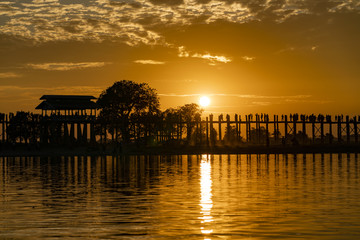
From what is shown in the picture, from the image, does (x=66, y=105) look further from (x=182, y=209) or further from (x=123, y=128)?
(x=182, y=209)

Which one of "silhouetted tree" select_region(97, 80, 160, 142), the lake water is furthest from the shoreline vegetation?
the lake water

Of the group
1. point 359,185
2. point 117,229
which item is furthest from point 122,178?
point 117,229

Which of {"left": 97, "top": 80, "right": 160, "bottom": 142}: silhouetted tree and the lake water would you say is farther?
{"left": 97, "top": 80, "right": 160, "bottom": 142}: silhouetted tree

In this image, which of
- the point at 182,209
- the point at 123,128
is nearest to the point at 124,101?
the point at 123,128

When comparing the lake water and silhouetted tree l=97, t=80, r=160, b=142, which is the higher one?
silhouetted tree l=97, t=80, r=160, b=142

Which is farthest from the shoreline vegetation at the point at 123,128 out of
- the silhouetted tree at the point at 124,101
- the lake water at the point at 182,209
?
the lake water at the point at 182,209

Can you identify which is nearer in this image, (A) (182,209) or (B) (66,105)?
(A) (182,209)

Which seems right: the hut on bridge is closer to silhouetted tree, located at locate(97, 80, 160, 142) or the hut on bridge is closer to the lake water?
silhouetted tree, located at locate(97, 80, 160, 142)

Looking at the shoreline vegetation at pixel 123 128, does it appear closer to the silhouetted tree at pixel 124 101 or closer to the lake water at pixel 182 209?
the silhouetted tree at pixel 124 101

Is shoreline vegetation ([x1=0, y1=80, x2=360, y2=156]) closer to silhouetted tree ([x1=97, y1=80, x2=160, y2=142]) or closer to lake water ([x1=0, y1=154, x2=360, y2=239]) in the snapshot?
silhouetted tree ([x1=97, y1=80, x2=160, y2=142])

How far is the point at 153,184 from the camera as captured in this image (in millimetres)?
27609

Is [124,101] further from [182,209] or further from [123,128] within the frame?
[182,209]

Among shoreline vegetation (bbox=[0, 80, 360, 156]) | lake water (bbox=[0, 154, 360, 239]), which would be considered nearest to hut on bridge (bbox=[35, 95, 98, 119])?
shoreline vegetation (bbox=[0, 80, 360, 156])

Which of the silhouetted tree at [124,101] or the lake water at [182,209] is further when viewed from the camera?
the silhouetted tree at [124,101]
